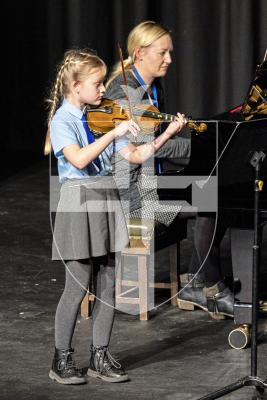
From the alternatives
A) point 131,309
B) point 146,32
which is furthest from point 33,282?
point 146,32

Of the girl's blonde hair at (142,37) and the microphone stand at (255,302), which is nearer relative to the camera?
the microphone stand at (255,302)

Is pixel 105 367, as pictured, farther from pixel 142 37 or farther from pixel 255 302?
pixel 142 37

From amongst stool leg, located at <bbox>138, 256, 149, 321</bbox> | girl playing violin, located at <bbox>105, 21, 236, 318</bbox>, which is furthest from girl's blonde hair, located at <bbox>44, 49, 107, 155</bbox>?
stool leg, located at <bbox>138, 256, 149, 321</bbox>

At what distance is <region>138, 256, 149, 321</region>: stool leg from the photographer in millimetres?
4535

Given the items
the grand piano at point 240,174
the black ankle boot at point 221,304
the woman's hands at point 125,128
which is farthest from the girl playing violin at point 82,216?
the black ankle boot at point 221,304

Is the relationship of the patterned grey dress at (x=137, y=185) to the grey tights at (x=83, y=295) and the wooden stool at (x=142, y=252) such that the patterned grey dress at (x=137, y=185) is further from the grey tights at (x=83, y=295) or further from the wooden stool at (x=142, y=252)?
the grey tights at (x=83, y=295)

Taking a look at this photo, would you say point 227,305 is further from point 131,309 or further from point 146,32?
point 146,32

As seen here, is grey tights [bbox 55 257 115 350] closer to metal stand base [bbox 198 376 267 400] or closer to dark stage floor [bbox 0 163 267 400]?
dark stage floor [bbox 0 163 267 400]

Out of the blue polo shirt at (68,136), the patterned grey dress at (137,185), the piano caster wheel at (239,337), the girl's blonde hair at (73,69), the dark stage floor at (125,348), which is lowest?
the dark stage floor at (125,348)

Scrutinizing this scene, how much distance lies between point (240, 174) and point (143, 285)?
2.57 feet

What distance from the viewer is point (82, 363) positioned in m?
4.02

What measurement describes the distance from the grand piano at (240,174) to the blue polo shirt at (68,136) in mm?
526

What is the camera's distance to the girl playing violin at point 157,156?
4438mm

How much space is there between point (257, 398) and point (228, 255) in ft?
6.47
